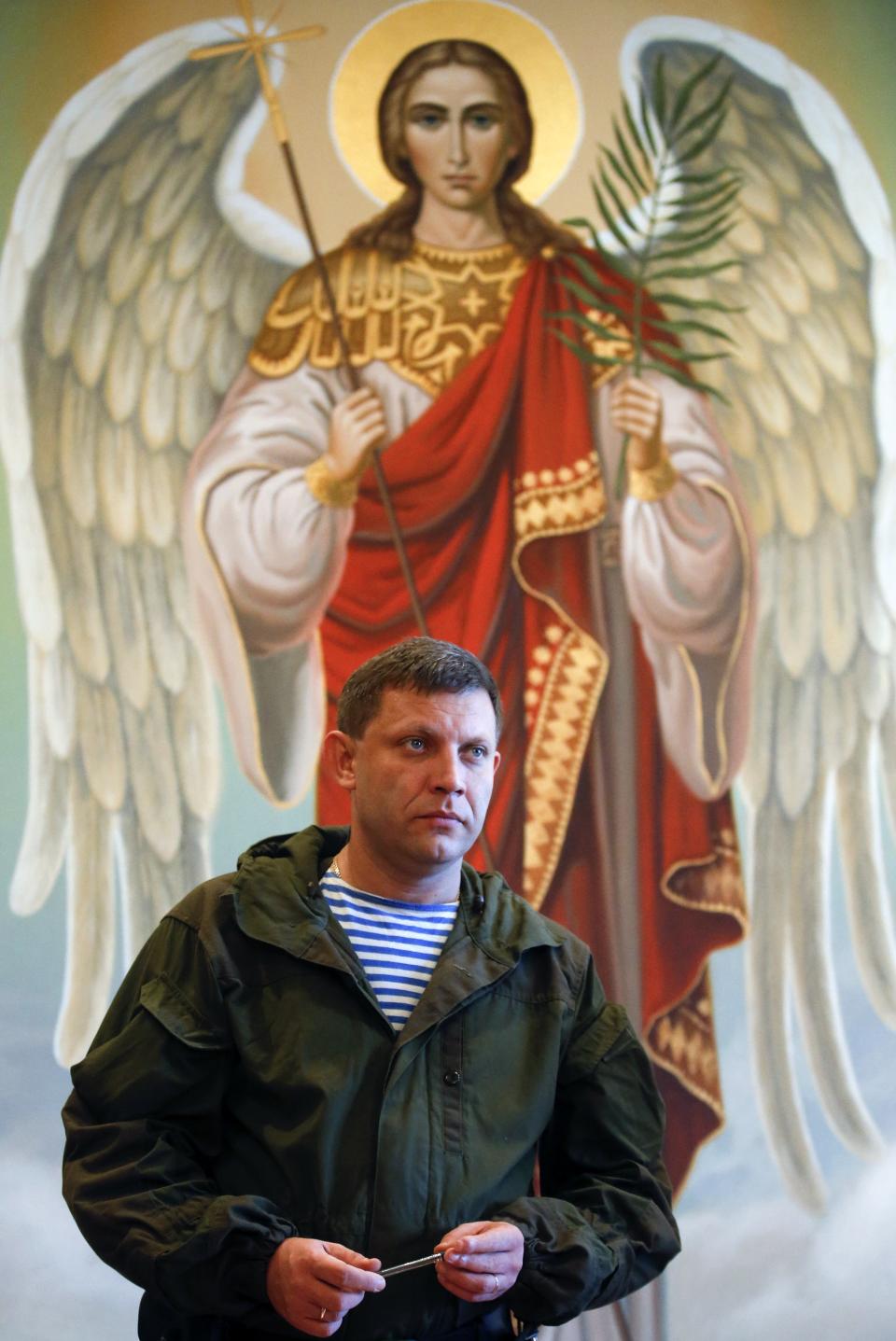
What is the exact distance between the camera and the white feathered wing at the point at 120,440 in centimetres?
416

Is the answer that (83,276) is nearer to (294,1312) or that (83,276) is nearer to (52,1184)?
(52,1184)

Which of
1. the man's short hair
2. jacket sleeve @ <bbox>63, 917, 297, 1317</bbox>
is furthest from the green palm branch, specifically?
jacket sleeve @ <bbox>63, 917, 297, 1317</bbox>

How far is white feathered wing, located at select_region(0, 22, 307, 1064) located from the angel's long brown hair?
0.29 m

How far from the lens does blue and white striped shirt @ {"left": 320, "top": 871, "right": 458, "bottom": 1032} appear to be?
1.99m

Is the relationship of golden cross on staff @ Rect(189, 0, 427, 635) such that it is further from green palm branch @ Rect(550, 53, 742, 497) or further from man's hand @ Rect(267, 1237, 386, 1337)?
man's hand @ Rect(267, 1237, 386, 1337)

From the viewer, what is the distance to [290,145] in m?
4.56

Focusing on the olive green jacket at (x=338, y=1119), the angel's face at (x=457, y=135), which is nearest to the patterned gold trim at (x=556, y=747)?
the angel's face at (x=457, y=135)

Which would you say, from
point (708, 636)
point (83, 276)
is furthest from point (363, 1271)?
point (83, 276)

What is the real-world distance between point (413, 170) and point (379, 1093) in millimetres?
3401

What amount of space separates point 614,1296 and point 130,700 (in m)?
2.64

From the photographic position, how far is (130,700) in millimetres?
4242

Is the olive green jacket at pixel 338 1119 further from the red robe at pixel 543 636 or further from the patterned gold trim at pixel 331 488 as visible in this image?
the patterned gold trim at pixel 331 488

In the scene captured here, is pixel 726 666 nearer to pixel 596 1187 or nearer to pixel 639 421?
pixel 639 421

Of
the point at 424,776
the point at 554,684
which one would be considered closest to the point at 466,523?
the point at 554,684
